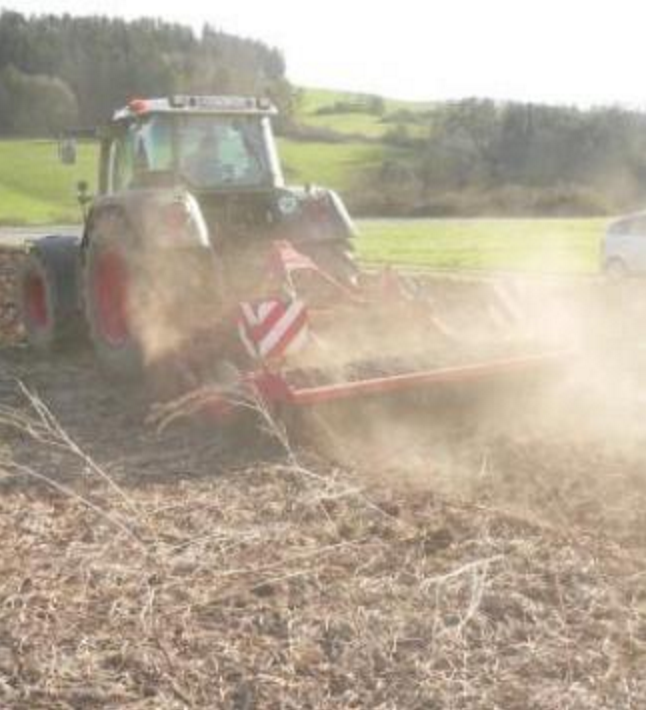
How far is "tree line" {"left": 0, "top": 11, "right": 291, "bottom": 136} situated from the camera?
50.9 meters

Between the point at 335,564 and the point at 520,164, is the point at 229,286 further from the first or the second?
the point at 520,164

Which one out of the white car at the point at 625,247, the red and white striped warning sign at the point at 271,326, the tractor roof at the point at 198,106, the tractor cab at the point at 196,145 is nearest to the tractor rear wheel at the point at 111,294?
the tractor cab at the point at 196,145

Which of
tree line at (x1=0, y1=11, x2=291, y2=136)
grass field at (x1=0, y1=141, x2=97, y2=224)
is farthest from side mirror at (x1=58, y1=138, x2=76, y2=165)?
grass field at (x1=0, y1=141, x2=97, y2=224)

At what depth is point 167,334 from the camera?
25.5 ft

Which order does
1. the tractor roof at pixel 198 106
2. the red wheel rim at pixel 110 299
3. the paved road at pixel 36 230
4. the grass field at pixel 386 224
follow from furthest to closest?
1. the paved road at pixel 36 230
2. the grass field at pixel 386 224
3. the tractor roof at pixel 198 106
4. the red wheel rim at pixel 110 299

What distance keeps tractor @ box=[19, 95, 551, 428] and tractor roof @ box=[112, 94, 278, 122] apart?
0.04 feet

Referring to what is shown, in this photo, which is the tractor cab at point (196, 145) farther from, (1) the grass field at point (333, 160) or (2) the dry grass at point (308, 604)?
Result: (1) the grass field at point (333, 160)

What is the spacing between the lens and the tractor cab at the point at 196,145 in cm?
852

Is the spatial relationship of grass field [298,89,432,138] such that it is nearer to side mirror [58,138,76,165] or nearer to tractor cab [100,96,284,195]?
side mirror [58,138,76,165]

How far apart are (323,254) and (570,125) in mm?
25829

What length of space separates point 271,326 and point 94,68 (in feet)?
159

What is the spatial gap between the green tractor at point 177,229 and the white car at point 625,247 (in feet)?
31.9

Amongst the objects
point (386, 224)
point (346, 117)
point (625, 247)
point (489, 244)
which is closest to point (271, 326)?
point (625, 247)

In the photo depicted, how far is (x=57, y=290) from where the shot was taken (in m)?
9.48
